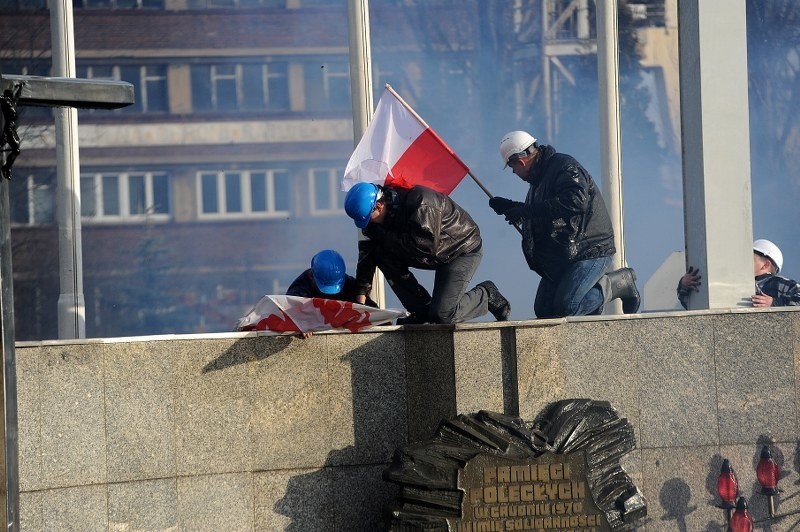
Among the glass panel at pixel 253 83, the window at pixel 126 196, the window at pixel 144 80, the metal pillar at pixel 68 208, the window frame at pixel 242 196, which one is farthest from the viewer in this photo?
the window frame at pixel 242 196

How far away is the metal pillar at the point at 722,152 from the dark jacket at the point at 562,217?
744mm

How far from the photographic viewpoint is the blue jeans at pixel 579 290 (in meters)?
9.45

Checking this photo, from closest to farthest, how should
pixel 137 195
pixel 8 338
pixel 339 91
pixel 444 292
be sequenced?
pixel 8 338, pixel 444 292, pixel 339 91, pixel 137 195

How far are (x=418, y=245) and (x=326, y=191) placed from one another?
806 inches

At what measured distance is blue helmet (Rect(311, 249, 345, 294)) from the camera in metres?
8.80

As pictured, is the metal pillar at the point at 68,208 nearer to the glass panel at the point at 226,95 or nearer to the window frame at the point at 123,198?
the window frame at the point at 123,198

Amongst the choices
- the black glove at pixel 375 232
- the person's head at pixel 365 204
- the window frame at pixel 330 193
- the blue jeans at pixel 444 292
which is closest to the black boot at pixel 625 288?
the blue jeans at pixel 444 292

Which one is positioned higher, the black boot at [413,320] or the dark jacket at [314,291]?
the dark jacket at [314,291]

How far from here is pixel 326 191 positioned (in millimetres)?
28906

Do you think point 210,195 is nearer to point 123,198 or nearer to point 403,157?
point 123,198

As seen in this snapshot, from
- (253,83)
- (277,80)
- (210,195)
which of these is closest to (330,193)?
(277,80)

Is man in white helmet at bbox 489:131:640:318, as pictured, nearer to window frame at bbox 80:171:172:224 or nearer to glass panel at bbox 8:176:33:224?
window frame at bbox 80:171:172:224

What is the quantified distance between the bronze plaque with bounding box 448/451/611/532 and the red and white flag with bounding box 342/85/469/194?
8.50 ft

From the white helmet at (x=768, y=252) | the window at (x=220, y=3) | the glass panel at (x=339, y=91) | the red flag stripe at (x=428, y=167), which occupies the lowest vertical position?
the white helmet at (x=768, y=252)
